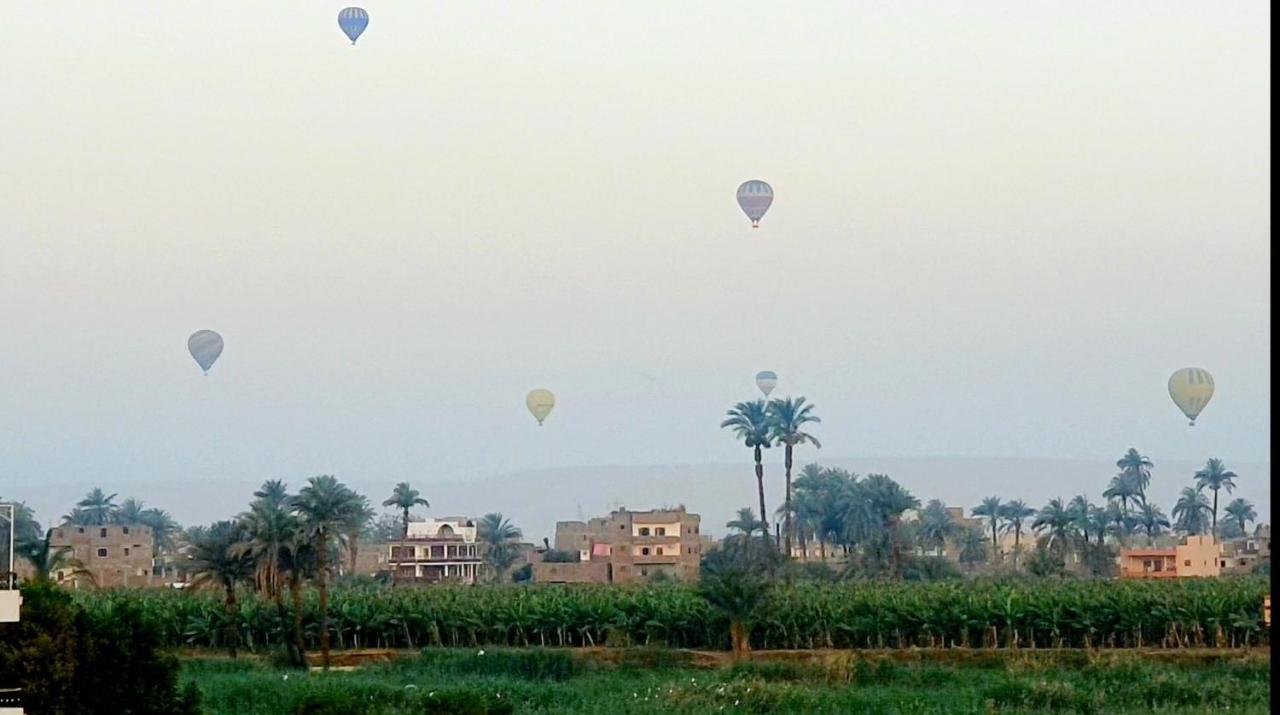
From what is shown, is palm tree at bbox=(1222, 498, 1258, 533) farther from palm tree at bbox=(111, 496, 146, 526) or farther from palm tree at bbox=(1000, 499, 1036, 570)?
palm tree at bbox=(111, 496, 146, 526)

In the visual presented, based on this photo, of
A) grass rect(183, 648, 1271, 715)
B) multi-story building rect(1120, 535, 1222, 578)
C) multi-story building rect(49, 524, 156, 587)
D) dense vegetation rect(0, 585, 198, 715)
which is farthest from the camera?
multi-story building rect(49, 524, 156, 587)

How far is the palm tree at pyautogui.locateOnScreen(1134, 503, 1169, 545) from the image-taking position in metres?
121

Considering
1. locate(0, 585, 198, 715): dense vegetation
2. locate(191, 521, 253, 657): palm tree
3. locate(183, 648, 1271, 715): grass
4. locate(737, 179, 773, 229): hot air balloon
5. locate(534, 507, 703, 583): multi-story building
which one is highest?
locate(737, 179, 773, 229): hot air balloon

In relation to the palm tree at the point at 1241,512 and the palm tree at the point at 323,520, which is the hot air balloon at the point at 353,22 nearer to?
the palm tree at the point at 323,520

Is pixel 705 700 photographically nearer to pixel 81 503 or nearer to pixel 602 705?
pixel 602 705

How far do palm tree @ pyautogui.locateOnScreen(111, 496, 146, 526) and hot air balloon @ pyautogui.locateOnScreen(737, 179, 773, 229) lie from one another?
8472 cm

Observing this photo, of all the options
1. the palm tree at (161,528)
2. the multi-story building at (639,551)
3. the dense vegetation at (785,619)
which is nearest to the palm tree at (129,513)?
the palm tree at (161,528)

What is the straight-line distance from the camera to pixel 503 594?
2057 inches

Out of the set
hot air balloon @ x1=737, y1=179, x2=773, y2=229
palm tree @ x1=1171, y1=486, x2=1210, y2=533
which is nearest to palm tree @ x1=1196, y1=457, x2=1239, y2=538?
palm tree @ x1=1171, y1=486, x2=1210, y2=533

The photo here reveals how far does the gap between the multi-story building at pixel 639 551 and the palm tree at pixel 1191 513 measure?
4741 cm

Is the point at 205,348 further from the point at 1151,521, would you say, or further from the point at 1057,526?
the point at 1151,521

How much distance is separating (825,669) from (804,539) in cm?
7229

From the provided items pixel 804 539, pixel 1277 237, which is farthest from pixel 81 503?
pixel 1277 237

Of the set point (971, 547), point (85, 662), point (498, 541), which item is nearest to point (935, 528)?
point (971, 547)
